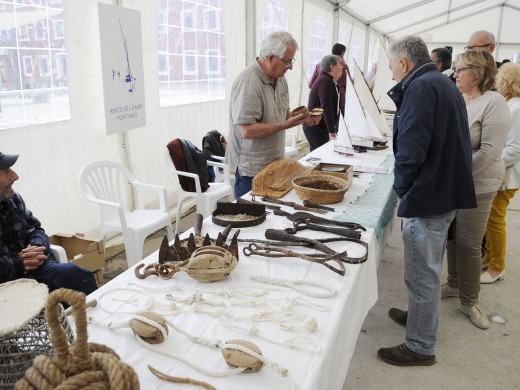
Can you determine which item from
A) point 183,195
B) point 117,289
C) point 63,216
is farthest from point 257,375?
point 183,195

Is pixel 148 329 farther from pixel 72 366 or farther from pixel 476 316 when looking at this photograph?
pixel 476 316

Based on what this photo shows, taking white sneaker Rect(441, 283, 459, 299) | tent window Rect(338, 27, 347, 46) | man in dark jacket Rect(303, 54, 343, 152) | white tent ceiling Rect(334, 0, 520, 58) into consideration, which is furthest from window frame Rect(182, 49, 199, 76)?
white tent ceiling Rect(334, 0, 520, 58)

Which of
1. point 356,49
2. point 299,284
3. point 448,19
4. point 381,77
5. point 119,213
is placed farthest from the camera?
point 448,19

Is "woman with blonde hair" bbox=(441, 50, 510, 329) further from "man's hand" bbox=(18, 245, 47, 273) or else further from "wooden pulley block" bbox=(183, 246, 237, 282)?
"man's hand" bbox=(18, 245, 47, 273)

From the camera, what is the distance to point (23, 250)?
1.95 meters

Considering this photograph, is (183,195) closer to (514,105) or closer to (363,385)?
(363,385)

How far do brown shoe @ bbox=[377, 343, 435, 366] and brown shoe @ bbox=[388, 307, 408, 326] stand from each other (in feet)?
1.25

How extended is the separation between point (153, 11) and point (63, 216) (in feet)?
5.88

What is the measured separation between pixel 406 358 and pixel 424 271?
502 millimetres

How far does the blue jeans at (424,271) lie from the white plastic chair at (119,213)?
1621mm

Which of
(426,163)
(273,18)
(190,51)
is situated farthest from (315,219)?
(273,18)

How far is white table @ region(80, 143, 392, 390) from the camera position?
3.15 ft

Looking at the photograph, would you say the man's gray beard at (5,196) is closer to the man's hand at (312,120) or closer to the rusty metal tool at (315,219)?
the rusty metal tool at (315,219)

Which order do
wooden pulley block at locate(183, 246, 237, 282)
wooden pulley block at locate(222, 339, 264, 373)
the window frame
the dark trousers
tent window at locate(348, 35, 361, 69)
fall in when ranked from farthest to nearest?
tent window at locate(348, 35, 361, 69) < the dark trousers < the window frame < wooden pulley block at locate(183, 246, 237, 282) < wooden pulley block at locate(222, 339, 264, 373)
